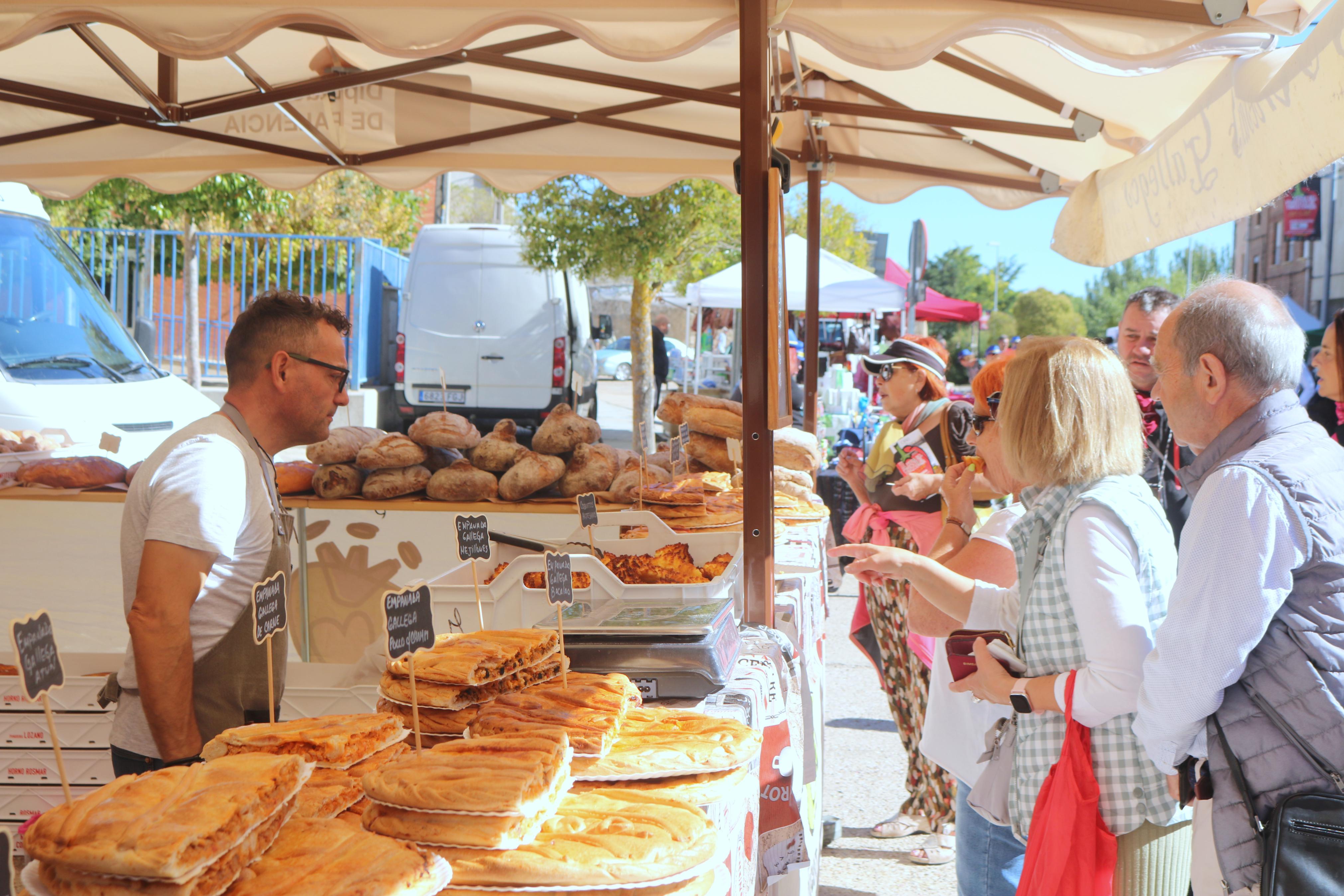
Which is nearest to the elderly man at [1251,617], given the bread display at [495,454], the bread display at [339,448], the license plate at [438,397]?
the bread display at [495,454]

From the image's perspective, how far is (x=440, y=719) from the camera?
1789 millimetres

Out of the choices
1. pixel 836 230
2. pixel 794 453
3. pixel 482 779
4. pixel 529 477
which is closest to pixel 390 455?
pixel 529 477

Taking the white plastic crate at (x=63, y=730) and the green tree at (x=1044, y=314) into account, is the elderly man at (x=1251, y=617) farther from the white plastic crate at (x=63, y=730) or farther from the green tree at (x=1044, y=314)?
the green tree at (x=1044, y=314)

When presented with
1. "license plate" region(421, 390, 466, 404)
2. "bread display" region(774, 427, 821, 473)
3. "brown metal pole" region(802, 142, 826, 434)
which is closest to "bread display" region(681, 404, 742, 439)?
"bread display" region(774, 427, 821, 473)

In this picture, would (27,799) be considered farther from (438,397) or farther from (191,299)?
(191,299)

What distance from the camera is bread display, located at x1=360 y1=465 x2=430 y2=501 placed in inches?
182

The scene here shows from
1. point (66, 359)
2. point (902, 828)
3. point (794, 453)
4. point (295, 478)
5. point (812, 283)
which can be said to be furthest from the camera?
point (66, 359)

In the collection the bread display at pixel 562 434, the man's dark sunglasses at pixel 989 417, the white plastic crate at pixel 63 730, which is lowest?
the white plastic crate at pixel 63 730

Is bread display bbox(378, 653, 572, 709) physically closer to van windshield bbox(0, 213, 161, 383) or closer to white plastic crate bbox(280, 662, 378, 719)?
white plastic crate bbox(280, 662, 378, 719)

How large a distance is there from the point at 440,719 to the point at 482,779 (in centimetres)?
50

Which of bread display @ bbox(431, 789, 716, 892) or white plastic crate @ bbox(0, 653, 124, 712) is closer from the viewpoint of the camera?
bread display @ bbox(431, 789, 716, 892)

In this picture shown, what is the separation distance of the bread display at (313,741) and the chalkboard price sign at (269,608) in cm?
16

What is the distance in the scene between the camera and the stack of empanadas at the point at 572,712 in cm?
158

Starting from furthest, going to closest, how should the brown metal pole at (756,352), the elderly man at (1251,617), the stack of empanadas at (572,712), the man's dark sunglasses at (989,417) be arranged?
the man's dark sunglasses at (989,417) < the brown metal pole at (756,352) < the elderly man at (1251,617) < the stack of empanadas at (572,712)
